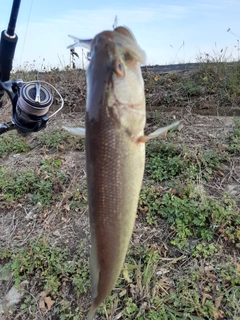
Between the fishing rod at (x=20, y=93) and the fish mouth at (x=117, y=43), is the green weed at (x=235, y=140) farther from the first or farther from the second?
the fish mouth at (x=117, y=43)

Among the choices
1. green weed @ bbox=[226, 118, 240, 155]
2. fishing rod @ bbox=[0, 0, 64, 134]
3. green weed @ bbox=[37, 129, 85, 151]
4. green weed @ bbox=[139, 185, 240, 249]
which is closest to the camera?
fishing rod @ bbox=[0, 0, 64, 134]

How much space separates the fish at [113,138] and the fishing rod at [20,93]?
60.6 inches

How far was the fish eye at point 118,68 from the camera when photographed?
97cm

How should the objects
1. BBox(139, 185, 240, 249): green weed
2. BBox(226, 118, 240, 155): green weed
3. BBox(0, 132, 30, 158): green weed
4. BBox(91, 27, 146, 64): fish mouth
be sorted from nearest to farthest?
1. BBox(91, 27, 146, 64): fish mouth
2. BBox(139, 185, 240, 249): green weed
3. BBox(226, 118, 240, 155): green weed
4. BBox(0, 132, 30, 158): green weed

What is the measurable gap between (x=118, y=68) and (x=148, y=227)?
241 cm

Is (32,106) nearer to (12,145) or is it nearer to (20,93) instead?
(20,93)

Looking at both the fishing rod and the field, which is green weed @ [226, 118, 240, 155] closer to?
the field

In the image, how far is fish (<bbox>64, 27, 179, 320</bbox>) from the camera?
977mm

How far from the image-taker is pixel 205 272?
2.76 metres

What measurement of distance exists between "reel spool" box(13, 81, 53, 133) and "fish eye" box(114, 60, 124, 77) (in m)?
1.56

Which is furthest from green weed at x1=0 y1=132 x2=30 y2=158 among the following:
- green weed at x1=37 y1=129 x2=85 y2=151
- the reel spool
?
the reel spool

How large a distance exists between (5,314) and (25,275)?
0.33 m

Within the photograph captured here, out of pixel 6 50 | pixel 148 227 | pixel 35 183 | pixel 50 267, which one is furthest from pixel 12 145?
pixel 6 50

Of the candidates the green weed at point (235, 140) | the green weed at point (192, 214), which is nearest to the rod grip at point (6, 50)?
the green weed at point (192, 214)
